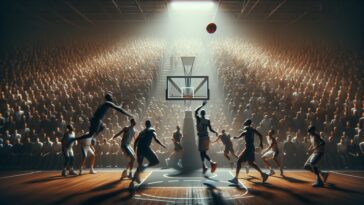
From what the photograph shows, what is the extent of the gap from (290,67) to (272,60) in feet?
8.44

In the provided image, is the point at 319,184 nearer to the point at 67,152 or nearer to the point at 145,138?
the point at 145,138

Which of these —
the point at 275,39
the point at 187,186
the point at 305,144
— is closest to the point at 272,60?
the point at 275,39

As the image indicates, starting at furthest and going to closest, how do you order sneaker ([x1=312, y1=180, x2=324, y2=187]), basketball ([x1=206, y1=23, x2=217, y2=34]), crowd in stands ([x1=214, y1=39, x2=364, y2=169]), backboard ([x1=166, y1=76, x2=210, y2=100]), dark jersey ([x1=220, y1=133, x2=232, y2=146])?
1. basketball ([x1=206, y1=23, x2=217, y2=34])
2. backboard ([x1=166, y1=76, x2=210, y2=100])
3. crowd in stands ([x1=214, y1=39, x2=364, y2=169])
4. dark jersey ([x1=220, y1=133, x2=232, y2=146])
5. sneaker ([x1=312, y1=180, x2=324, y2=187])

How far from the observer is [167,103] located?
17219 millimetres

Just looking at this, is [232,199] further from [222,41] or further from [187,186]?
[222,41]

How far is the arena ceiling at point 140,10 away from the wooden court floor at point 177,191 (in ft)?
59.7

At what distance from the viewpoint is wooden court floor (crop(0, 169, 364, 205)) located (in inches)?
227

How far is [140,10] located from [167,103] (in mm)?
11938

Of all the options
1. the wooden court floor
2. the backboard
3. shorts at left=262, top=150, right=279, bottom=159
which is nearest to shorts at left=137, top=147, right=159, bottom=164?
the wooden court floor

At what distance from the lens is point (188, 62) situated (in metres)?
11.6

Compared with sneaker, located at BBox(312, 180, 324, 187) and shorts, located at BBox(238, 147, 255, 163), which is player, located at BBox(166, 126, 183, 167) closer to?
shorts, located at BBox(238, 147, 255, 163)

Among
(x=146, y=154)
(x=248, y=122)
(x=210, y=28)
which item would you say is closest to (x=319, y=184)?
(x=248, y=122)

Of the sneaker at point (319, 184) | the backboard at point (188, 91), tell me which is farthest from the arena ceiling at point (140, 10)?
the sneaker at point (319, 184)

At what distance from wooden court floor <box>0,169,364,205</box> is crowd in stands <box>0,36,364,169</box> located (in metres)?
2.90
